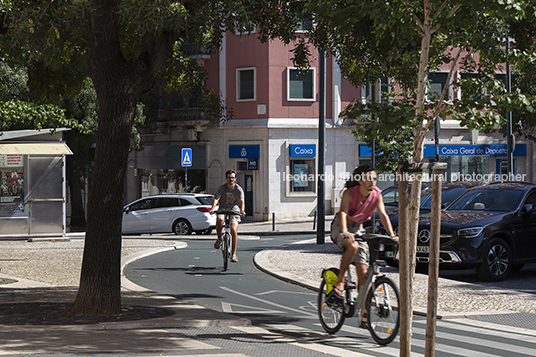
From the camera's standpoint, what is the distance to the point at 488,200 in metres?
14.4

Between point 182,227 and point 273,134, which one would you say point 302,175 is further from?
point 182,227

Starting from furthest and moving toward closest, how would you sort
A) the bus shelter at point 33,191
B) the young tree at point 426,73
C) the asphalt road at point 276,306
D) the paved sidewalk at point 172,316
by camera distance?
the bus shelter at point 33,191 → the asphalt road at point 276,306 → the paved sidewalk at point 172,316 → the young tree at point 426,73

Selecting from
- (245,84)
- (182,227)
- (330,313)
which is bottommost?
(182,227)

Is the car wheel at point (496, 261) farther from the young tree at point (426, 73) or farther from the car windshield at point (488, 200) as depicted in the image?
the young tree at point (426, 73)

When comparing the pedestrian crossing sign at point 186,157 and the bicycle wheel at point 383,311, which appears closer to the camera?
the bicycle wheel at point 383,311

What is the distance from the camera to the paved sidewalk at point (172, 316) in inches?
270

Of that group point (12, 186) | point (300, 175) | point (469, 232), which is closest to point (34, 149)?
point (12, 186)

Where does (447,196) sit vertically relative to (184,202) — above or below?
above

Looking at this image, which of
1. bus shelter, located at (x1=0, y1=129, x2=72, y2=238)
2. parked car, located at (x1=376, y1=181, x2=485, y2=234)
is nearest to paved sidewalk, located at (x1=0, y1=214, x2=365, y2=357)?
parked car, located at (x1=376, y1=181, x2=485, y2=234)

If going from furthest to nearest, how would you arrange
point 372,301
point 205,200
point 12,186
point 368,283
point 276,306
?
point 205,200 < point 12,186 < point 276,306 < point 368,283 < point 372,301

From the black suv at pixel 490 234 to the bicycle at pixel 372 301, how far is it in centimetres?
531

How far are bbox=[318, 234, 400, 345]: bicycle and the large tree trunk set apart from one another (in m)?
2.48

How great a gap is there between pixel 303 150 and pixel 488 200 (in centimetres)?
2166

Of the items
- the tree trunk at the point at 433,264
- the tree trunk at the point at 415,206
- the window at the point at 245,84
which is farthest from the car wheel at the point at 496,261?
the window at the point at 245,84
